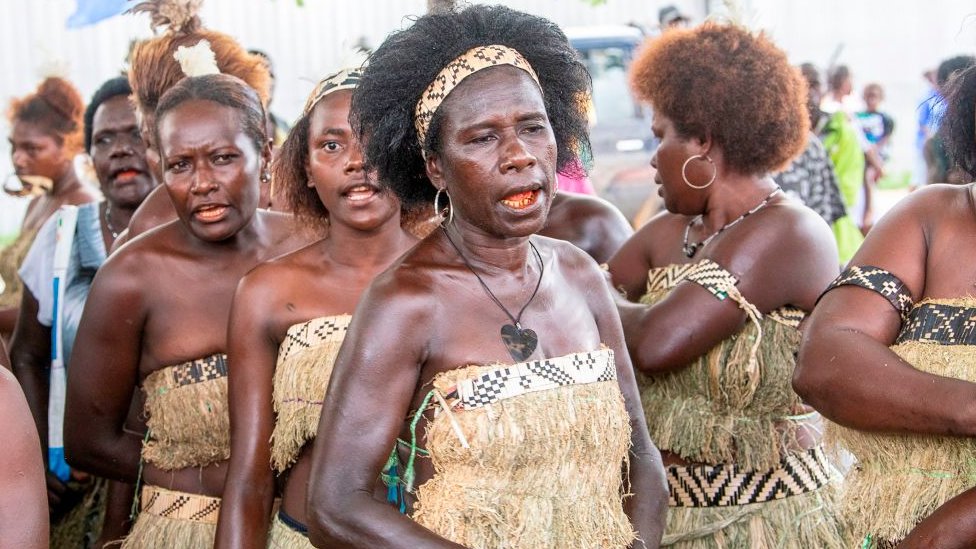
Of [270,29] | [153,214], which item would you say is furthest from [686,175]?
[270,29]

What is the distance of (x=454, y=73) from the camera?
2.75 metres

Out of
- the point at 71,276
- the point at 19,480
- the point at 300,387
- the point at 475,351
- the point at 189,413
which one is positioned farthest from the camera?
the point at 71,276

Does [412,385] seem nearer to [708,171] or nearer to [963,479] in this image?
[963,479]

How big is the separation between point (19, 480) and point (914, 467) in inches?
80.4

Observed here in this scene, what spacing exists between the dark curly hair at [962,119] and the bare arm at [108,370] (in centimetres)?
244

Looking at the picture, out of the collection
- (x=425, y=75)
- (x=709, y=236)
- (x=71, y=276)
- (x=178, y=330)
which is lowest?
(x=71, y=276)

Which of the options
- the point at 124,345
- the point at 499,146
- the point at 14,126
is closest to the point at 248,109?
the point at 124,345

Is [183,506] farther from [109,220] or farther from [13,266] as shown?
[13,266]

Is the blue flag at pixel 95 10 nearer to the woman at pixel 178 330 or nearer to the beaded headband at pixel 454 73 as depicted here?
the woman at pixel 178 330

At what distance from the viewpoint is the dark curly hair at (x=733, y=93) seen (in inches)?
168

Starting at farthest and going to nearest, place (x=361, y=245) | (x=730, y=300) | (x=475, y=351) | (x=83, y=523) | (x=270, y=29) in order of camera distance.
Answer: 1. (x=270, y=29)
2. (x=83, y=523)
3. (x=730, y=300)
4. (x=361, y=245)
5. (x=475, y=351)

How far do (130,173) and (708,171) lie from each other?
2.70 meters

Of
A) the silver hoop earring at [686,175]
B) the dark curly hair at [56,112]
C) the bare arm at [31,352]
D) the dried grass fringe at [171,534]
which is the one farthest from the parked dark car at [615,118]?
the dried grass fringe at [171,534]

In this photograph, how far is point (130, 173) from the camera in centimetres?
542
